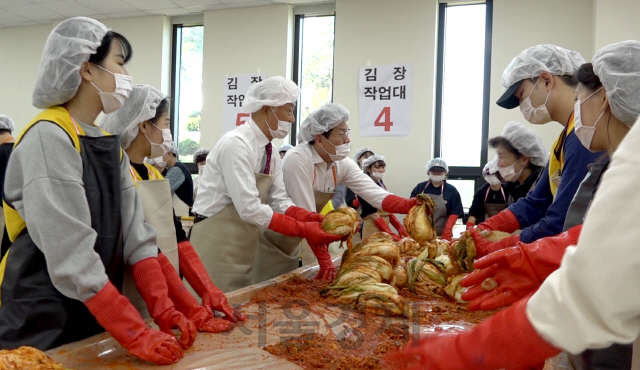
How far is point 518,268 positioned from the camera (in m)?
1.36

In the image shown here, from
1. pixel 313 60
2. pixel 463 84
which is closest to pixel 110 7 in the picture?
pixel 313 60

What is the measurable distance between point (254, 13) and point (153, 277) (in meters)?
6.22

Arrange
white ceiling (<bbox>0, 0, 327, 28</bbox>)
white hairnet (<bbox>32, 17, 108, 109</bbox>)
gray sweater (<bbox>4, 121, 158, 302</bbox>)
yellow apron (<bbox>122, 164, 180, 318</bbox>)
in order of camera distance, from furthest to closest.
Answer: white ceiling (<bbox>0, 0, 327, 28</bbox>), yellow apron (<bbox>122, 164, 180, 318</bbox>), white hairnet (<bbox>32, 17, 108, 109</bbox>), gray sweater (<bbox>4, 121, 158, 302</bbox>)

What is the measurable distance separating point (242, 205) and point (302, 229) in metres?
0.33

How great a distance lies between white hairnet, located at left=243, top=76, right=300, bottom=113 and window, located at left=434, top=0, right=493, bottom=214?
427cm

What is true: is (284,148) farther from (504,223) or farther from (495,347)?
(495,347)

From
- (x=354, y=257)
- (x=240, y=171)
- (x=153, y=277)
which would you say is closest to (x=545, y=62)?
(x=354, y=257)

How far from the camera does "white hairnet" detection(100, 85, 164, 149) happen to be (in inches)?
80.7

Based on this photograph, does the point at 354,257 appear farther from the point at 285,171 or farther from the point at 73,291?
the point at 73,291

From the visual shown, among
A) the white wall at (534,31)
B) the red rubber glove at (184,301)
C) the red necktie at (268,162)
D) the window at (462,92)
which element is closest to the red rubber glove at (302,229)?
the red necktie at (268,162)

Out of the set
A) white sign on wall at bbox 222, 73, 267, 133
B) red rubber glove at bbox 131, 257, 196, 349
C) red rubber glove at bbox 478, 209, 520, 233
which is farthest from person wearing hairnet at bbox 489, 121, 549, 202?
white sign on wall at bbox 222, 73, 267, 133

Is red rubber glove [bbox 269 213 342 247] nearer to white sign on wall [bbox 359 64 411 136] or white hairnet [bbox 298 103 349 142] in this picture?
white hairnet [bbox 298 103 349 142]

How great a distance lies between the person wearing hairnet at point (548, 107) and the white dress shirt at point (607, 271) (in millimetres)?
1530

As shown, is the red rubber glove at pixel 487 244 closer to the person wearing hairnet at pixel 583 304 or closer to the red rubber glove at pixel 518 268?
the red rubber glove at pixel 518 268
